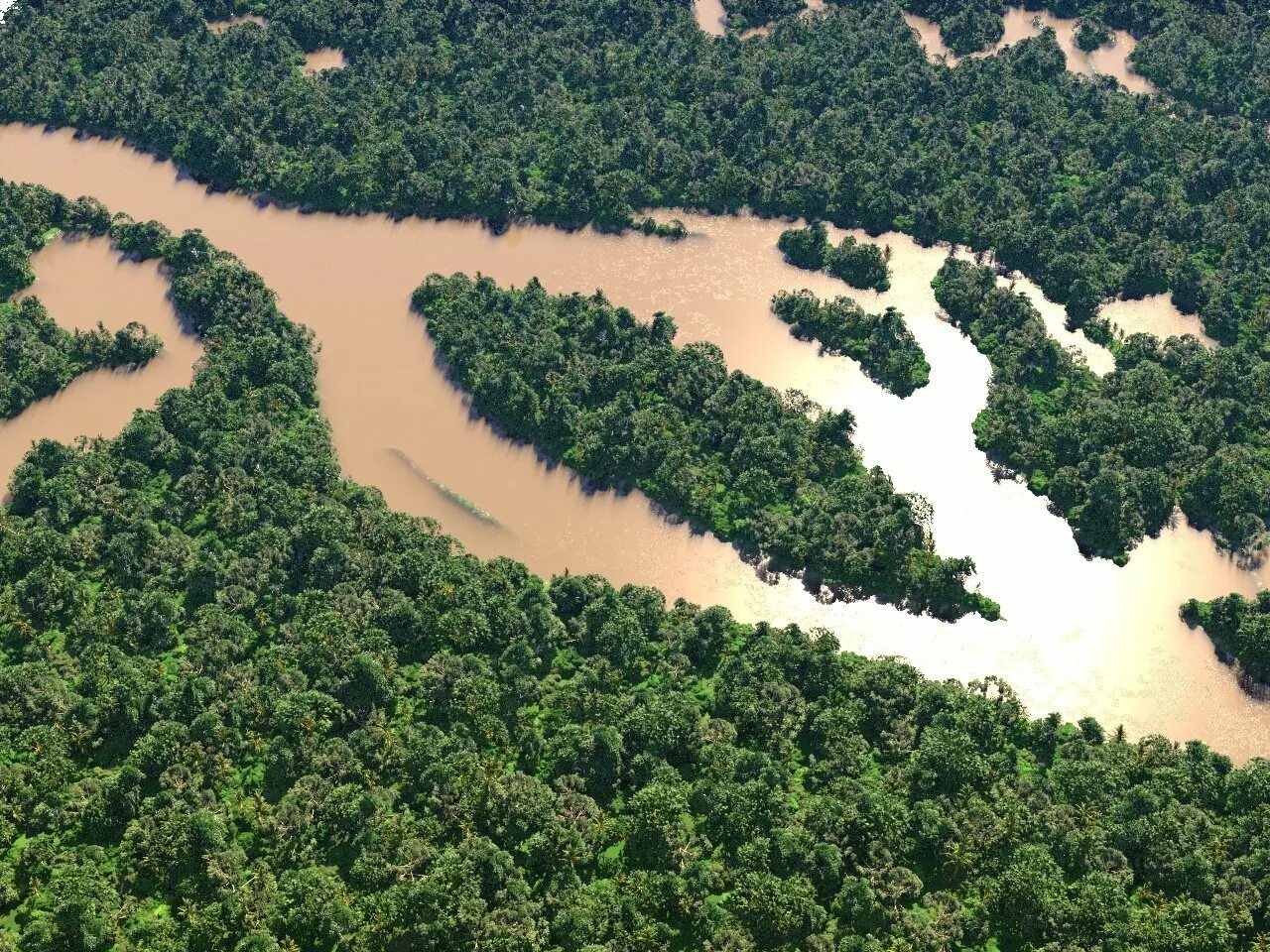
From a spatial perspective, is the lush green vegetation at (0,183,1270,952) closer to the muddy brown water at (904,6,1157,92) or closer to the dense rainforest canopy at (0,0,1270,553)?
the dense rainforest canopy at (0,0,1270,553)

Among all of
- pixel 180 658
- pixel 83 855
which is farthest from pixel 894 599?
pixel 83 855

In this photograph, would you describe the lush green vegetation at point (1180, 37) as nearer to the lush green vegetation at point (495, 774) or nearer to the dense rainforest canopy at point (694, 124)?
the dense rainforest canopy at point (694, 124)

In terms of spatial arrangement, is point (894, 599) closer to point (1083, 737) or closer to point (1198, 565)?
point (1083, 737)

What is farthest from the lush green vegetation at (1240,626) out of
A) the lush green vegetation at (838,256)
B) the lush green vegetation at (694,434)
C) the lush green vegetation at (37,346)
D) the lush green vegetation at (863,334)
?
the lush green vegetation at (37,346)

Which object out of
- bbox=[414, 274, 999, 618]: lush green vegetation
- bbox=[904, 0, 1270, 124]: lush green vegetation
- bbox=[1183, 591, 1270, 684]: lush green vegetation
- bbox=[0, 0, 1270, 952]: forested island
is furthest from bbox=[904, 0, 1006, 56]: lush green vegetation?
bbox=[1183, 591, 1270, 684]: lush green vegetation

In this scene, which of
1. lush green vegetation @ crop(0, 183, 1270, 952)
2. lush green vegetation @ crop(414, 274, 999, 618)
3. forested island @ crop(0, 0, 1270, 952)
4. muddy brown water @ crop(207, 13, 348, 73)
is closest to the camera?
lush green vegetation @ crop(0, 183, 1270, 952)

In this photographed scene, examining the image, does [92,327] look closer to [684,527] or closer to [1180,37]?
[684,527]

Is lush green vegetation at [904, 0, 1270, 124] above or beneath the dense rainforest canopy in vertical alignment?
above
